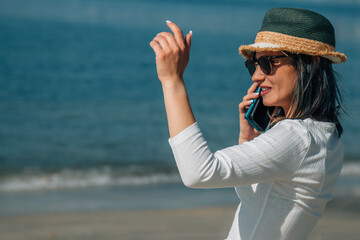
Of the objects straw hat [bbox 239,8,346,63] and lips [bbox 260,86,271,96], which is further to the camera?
lips [bbox 260,86,271,96]

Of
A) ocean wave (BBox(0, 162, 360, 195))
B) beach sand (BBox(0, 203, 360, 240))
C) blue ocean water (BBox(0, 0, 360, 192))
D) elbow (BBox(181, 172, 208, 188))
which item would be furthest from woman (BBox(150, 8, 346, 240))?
ocean wave (BBox(0, 162, 360, 195))

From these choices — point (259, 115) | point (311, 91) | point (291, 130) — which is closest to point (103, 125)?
point (259, 115)

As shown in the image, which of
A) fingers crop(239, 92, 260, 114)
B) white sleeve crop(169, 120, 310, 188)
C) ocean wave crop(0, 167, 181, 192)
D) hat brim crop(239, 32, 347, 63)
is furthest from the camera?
ocean wave crop(0, 167, 181, 192)

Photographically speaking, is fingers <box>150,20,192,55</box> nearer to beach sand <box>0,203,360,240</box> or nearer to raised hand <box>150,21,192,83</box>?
raised hand <box>150,21,192,83</box>

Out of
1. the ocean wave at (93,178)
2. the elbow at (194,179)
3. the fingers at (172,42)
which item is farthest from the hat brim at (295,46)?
the ocean wave at (93,178)

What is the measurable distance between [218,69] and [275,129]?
81.2 feet

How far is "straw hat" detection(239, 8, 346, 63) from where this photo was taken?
1.89 metres

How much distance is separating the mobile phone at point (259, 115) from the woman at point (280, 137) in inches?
8.5

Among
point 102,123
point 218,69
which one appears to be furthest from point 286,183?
point 218,69

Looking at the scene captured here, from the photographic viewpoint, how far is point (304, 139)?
179 cm

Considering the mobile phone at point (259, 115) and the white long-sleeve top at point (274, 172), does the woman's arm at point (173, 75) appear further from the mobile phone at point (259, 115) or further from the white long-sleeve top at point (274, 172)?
the mobile phone at point (259, 115)

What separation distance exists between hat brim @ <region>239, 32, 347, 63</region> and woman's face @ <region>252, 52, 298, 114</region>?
4 centimetres

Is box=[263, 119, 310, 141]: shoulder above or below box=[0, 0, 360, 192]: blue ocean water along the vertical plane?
above

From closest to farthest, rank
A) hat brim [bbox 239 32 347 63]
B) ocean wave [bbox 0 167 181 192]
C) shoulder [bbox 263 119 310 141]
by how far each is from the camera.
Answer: shoulder [bbox 263 119 310 141]
hat brim [bbox 239 32 347 63]
ocean wave [bbox 0 167 181 192]
